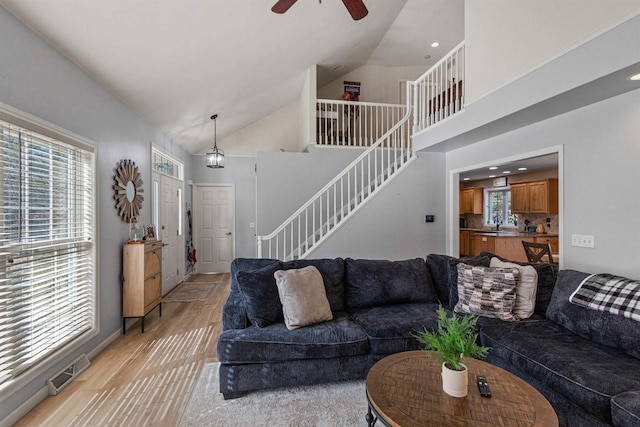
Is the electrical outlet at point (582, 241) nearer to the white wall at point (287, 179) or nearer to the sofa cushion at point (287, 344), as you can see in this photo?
the sofa cushion at point (287, 344)

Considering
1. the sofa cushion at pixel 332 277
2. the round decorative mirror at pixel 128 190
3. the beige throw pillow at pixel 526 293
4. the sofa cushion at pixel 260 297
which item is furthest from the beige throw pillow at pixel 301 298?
the round decorative mirror at pixel 128 190

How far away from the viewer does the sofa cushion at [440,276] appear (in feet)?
10.2

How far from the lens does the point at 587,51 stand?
232 cm

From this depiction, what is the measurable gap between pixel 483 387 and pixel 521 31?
3.16 meters

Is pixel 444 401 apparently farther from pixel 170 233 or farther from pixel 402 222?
pixel 170 233

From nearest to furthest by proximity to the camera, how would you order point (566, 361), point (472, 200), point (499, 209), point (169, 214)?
point (566, 361) < point (169, 214) < point (499, 209) < point (472, 200)

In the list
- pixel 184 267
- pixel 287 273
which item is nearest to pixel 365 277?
pixel 287 273

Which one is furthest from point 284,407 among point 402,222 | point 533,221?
point 533,221

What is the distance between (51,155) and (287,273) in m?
2.16

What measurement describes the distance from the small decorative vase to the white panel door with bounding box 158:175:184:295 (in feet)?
15.3

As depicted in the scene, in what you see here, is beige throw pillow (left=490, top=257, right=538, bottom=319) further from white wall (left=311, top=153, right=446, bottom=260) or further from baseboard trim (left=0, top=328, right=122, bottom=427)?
baseboard trim (left=0, top=328, right=122, bottom=427)

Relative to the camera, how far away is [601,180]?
2734mm

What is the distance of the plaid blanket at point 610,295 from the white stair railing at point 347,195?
9.49ft

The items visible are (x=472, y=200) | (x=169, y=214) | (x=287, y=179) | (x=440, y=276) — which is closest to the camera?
(x=440, y=276)
